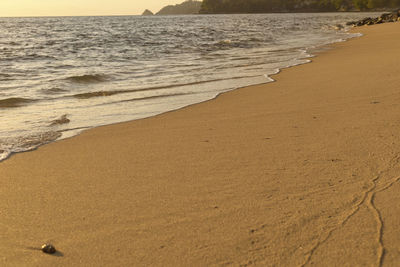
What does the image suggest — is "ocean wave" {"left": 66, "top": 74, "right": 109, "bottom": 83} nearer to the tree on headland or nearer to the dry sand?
the dry sand

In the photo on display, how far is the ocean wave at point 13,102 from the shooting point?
6473 millimetres

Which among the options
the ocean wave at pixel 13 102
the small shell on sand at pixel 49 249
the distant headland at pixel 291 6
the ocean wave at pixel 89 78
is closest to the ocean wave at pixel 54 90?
the ocean wave at pixel 13 102

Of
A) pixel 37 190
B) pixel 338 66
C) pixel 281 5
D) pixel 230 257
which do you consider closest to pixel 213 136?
pixel 37 190

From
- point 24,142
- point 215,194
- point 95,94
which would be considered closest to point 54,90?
point 95,94

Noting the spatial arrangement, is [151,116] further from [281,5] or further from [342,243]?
[281,5]

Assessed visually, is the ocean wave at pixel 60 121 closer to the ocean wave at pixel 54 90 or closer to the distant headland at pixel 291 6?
the ocean wave at pixel 54 90

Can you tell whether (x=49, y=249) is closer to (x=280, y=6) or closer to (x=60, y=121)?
(x=60, y=121)

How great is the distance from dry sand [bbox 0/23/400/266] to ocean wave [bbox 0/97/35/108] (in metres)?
2.54

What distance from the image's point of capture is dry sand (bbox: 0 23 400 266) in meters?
2.16

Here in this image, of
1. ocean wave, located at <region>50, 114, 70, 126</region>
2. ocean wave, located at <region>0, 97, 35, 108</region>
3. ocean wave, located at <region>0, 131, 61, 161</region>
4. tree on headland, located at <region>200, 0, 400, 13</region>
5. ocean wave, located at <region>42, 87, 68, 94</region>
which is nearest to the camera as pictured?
ocean wave, located at <region>0, 131, 61, 161</region>

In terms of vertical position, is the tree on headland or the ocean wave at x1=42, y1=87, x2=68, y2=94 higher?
the tree on headland

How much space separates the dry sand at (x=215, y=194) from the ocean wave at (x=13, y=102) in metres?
2.54

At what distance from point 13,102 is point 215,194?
16.6 feet

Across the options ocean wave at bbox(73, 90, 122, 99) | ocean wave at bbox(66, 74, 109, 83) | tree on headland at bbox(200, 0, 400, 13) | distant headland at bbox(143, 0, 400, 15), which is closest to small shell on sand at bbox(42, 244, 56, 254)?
ocean wave at bbox(73, 90, 122, 99)
